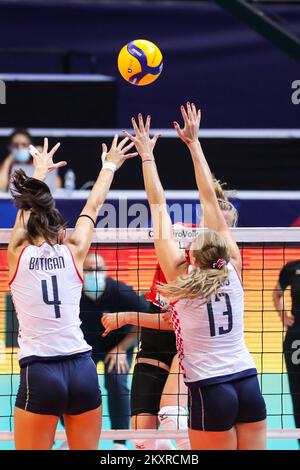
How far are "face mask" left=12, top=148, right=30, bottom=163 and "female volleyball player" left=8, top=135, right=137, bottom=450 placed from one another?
18.6 ft

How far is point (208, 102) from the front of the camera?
51.7 feet

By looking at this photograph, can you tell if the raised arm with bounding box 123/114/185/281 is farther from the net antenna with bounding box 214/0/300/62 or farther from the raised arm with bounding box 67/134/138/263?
the net antenna with bounding box 214/0/300/62

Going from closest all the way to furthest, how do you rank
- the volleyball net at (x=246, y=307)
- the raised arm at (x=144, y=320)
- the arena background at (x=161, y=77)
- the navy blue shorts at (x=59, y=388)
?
the navy blue shorts at (x=59, y=388), the raised arm at (x=144, y=320), the volleyball net at (x=246, y=307), the arena background at (x=161, y=77)

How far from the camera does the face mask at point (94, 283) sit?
25.4 feet

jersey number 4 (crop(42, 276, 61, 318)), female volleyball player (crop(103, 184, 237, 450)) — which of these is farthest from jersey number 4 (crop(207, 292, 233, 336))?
female volleyball player (crop(103, 184, 237, 450))

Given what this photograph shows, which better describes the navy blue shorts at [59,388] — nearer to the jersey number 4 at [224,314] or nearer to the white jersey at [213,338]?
the white jersey at [213,338]

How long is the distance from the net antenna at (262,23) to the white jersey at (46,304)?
8375mm

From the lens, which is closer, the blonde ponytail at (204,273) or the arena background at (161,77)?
the blonde ponytail at (204,273)

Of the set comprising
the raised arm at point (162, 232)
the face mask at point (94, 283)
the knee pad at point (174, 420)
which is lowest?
the knee pad at point (174, 420)

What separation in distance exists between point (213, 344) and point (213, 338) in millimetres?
36

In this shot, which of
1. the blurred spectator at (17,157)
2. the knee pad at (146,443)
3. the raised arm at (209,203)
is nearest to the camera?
the raised arm at (209,203)

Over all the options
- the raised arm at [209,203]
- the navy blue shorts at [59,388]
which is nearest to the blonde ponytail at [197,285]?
the raised arm at [209,203]

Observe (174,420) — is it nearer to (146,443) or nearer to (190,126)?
(146,443)
